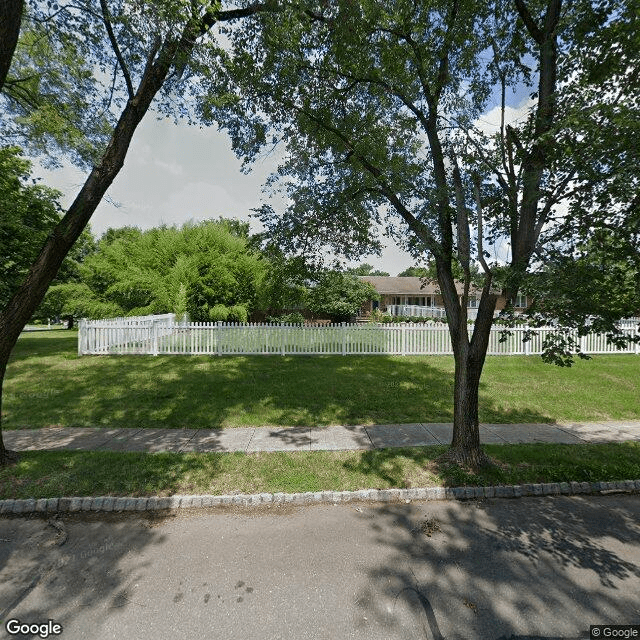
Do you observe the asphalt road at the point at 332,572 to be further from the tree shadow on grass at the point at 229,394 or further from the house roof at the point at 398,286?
the house roof at the point at 398,286

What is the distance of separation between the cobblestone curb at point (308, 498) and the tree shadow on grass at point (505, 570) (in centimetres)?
14

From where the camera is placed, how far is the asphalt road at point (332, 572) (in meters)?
2.44

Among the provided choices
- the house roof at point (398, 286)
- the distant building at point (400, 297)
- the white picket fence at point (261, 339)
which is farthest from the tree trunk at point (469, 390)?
the house roof at point (398, 286)

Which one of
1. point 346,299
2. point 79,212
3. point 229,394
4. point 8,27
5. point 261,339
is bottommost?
point 229,394

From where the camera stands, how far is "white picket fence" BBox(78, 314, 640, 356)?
1268 centimetres

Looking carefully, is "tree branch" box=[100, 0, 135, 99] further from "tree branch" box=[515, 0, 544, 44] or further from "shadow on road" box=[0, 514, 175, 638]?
"shadow on road" box=[0, 514, 175, 638]

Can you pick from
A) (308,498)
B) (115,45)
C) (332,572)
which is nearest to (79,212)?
(115,45)

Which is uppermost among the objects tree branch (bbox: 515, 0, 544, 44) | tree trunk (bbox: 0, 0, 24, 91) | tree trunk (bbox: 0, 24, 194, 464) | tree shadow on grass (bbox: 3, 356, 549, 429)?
tree branch (bbox: 515, 0, 544, 44)

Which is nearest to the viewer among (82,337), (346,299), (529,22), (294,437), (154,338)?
(529,22)

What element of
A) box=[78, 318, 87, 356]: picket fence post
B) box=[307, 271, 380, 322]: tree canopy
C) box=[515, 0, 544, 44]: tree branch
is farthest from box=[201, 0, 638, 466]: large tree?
box=[307, 271, 380, 322]: tree canopy

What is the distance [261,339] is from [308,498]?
9241 millimetres

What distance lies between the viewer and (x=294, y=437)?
5.75 meters

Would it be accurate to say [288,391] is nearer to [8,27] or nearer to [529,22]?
[8,27]

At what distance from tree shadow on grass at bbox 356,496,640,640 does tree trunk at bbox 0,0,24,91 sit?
6.66 m
